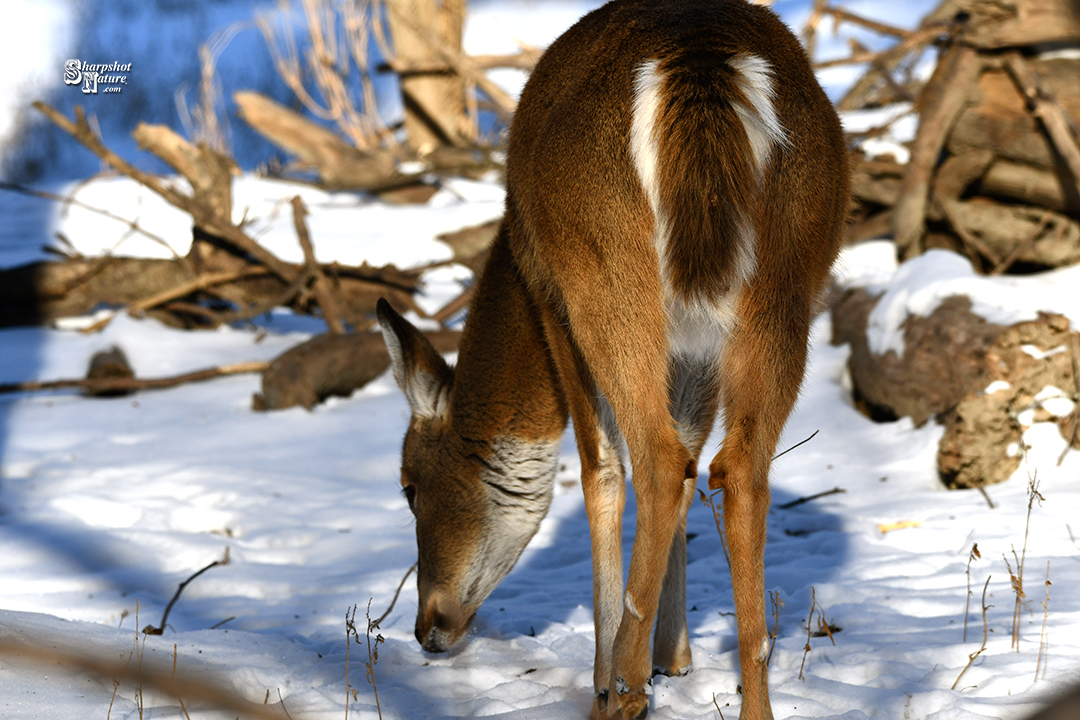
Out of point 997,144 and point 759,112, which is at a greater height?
point 759,112

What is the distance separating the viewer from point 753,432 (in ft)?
7.91

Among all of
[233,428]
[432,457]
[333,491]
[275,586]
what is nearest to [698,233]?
[432,457]

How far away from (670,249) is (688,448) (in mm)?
670

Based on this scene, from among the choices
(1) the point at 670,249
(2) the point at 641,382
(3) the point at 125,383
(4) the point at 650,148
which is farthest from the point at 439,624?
(3) the point at 125,383

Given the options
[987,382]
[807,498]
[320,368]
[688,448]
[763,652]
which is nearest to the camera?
[763,652]

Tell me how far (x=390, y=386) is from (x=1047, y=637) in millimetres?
6268

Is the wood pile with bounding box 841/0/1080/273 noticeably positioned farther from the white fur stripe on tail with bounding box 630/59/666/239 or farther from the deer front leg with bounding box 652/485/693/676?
the white fur stripe on tail with bounding box 630/59/666/239

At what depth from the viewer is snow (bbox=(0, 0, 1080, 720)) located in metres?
3.10

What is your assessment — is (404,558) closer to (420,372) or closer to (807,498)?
(420,372)

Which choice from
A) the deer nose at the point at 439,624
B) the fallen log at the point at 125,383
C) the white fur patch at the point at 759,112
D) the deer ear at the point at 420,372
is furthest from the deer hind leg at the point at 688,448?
the fallen log at the point at 125,383

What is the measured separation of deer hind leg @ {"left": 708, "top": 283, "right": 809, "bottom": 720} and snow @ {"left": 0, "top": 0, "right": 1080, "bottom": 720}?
0.58 m

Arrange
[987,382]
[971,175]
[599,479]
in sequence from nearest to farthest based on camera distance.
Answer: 1. [599,479]
2. [987,382]
3. [971,175]

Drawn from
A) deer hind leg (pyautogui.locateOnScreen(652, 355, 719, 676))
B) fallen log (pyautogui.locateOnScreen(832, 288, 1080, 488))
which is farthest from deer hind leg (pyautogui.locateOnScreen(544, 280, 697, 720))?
fallen log (pyautogui.locateOnScreen(832, 288, 1080, 488))

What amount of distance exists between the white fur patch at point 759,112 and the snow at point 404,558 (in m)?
0.94
